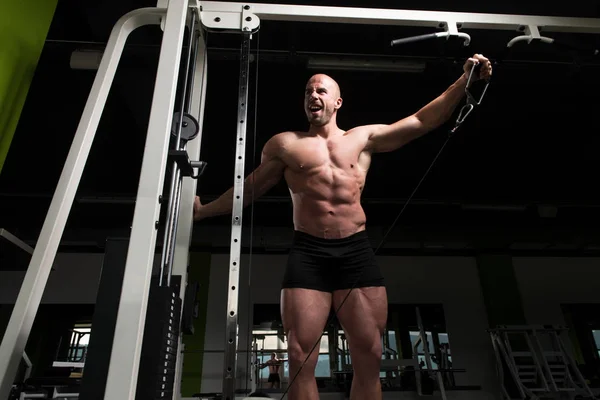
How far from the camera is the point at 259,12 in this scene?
152cm

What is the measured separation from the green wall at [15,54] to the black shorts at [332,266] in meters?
1.02

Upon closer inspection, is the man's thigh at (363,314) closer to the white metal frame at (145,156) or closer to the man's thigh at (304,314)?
the man's thigh at (304,314)

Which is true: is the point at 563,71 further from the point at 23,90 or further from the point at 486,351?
the point at 486,351

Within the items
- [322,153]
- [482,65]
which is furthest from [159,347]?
[482,65]

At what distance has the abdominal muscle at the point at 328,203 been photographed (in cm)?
135

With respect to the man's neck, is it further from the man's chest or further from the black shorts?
the black shorts

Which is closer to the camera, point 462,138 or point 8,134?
point 8,134

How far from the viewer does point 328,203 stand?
1372mm

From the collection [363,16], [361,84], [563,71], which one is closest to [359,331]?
[363,16]

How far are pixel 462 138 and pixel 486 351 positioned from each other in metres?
3.26

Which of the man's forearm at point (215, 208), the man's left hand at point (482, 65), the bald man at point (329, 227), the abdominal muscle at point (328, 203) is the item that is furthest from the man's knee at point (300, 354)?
the man's left hand at point (482, 65)

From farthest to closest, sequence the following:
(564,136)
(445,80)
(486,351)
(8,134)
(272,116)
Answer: (486,351) → (564,136) → (272,116) → (445,80) → (8,134)

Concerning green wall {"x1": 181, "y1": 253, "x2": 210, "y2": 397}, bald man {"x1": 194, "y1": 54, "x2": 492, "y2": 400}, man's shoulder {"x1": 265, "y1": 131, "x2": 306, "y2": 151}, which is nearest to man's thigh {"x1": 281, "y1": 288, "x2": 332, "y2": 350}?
bald man {"x1": 194, "y1": 54, "x2": 492, "y2": 400}

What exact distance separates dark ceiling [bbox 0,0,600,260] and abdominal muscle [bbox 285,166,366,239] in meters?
0.46
